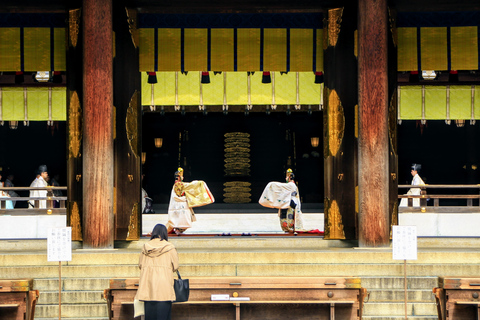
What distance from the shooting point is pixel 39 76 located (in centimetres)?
1683

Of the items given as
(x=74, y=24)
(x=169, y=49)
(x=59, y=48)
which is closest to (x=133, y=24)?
(x=169, y=49)

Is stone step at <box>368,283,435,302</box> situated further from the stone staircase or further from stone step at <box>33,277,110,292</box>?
stone step at <box>33,277,110,292</box>

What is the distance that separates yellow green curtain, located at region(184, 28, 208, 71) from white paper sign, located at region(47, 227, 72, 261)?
469cm

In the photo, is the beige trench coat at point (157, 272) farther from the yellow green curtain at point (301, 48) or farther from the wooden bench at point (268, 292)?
the yellow green curtain at point (301, 48)

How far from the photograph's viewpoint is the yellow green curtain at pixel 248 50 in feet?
40.0

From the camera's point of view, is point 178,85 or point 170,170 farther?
point 170,170

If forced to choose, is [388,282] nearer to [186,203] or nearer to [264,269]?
[264,269]

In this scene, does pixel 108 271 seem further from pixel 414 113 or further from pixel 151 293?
pixel 414 113

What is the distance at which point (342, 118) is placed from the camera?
11.8 meters

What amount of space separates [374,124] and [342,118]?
89cm

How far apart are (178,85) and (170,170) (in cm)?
768

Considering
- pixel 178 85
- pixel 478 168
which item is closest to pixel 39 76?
pixel 178 85

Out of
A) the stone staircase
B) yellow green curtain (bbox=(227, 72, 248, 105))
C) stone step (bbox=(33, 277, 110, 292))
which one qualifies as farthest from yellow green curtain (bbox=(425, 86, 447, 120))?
stone step (bbox=(33, 277, 110, 292))

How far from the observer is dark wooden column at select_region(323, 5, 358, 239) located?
11.8 metres
